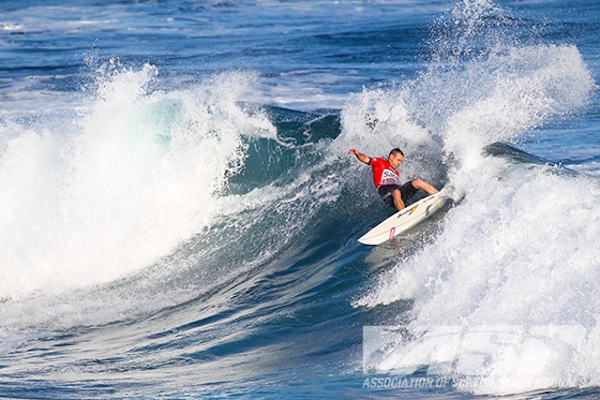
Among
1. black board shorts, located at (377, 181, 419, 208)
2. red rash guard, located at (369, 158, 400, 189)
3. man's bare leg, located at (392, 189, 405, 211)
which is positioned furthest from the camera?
red rash guard, located at (369, 158, 400, 189)

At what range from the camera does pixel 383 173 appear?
11.5 metres

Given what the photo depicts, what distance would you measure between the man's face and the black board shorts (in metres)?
0.35

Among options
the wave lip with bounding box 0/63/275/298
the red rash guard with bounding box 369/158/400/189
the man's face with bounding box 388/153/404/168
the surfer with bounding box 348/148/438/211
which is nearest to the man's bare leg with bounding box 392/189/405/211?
the surfer with bounding box 348/148/438/211

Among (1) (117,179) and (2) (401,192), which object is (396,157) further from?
(1) (117,179)

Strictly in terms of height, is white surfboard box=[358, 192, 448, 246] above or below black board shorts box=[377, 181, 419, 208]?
below

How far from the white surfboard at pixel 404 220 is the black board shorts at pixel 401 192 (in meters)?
0.43

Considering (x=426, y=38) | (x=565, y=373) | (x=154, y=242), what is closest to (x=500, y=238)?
(x=565, y=373)

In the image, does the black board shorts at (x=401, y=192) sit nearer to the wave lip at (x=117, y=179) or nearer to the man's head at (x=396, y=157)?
the man's head at (x=396, y=157)

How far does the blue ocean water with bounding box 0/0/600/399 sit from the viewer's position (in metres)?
7.57

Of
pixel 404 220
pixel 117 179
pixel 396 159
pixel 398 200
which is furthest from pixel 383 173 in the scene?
pixel 117 179

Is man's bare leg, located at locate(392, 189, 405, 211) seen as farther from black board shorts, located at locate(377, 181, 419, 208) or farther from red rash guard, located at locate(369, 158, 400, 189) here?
red rash guard, located at locate(369, 158, 400, 189)

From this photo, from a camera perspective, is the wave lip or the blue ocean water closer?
the blue ocean water

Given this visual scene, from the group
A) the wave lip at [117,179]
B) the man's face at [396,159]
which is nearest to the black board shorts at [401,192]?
the man's face at [396,159]

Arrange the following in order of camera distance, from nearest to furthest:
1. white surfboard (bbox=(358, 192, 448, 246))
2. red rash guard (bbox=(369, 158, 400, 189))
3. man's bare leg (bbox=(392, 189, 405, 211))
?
white surfboard (bbox=(358, 192, 448, 246)) < man's bare leg (bbox=(392, 189, 405, 211)) < red rash guard (bbox=(369, 158, 400, 189))
